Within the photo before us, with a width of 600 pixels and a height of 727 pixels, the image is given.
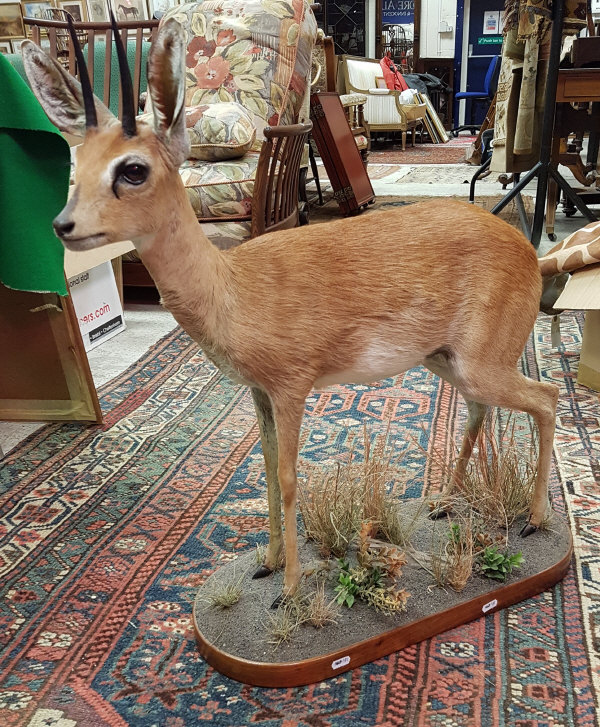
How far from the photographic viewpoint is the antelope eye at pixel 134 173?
41.4 inches

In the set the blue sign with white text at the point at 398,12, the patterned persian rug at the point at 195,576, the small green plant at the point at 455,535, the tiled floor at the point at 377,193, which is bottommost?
the tiled floor at the point at 377,193

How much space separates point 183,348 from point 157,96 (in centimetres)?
228

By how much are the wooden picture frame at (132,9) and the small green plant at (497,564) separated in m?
4.64

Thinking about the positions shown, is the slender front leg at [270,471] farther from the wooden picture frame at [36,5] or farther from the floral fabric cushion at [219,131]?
the wooden picture frame at [36,5]

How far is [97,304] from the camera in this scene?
333 cm

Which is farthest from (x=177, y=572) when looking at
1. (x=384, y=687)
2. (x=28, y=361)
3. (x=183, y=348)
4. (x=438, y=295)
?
(x=183, y=348)

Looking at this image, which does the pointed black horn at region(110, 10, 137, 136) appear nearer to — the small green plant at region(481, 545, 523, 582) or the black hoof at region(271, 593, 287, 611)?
the black hoof at region(271, 593, 287, 611)

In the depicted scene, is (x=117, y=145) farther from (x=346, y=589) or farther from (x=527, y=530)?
(x=527, y=530)

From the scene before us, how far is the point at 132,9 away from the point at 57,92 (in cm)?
466

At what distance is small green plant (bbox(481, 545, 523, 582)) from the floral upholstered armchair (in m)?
2.30

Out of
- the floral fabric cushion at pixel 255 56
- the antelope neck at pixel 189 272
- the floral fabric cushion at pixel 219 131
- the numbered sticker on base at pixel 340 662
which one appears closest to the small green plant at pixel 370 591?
the numbered sticker on base at pixel 340 662

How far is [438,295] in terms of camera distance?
1347 millimetres

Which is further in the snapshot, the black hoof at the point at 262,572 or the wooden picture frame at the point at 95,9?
the wooden picture frame at the point at 95,9

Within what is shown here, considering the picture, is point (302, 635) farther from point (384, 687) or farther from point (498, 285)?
point (498, 285)
